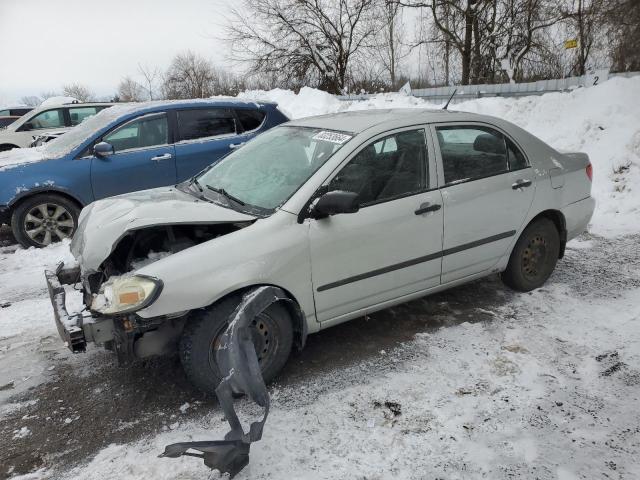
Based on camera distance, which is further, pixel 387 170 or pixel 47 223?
pixel 47 223

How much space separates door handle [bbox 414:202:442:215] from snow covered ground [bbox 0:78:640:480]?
3.18ft

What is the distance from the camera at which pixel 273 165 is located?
11.7 feet

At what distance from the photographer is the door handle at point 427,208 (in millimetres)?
3426

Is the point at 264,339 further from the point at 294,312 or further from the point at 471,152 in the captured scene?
the point at 471,152

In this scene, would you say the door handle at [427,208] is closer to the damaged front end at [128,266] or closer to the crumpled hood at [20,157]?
the damaged front end at [128,266]

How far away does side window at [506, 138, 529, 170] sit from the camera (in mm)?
4008

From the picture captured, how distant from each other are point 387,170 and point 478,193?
81 centimetres

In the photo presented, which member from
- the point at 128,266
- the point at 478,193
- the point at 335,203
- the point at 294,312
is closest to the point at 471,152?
the point at 478,193

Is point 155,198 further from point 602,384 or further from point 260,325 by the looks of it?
point 602,384

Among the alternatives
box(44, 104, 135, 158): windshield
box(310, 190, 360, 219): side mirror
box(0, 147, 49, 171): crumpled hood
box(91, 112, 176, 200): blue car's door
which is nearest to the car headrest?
box(310, 190, 360, 219): side mirror

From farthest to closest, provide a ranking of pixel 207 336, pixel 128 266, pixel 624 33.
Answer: pixel 624 33 < pixel 128 266 < pixel 207 336

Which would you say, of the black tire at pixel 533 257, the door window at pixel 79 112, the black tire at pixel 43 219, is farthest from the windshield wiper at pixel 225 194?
the door window at pixel 79 112

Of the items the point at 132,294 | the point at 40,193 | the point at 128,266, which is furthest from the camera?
the point at 40,193

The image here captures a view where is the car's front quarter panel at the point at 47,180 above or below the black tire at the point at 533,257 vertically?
above
